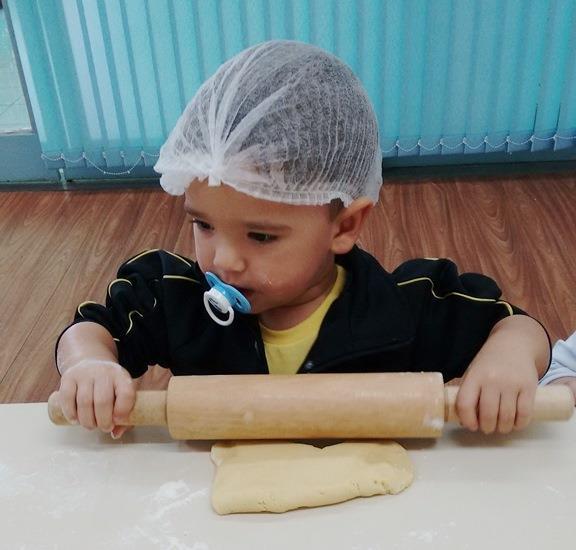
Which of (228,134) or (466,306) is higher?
(228,134)

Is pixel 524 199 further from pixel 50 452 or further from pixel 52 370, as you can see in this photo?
pixel 50 452

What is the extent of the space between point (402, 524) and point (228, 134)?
1.10 ft

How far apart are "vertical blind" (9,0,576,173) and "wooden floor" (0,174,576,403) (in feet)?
0.54

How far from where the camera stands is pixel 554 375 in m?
0.87

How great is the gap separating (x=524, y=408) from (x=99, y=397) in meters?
0.35

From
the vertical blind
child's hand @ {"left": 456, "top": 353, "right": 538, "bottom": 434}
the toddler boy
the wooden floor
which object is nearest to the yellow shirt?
the toddler boy

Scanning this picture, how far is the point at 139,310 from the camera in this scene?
2.45 feet

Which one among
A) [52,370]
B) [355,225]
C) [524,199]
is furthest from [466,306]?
[524,199]


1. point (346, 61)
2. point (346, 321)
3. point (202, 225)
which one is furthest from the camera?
point (346, 61)

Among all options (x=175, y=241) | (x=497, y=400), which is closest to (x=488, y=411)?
(x=497, y=400)

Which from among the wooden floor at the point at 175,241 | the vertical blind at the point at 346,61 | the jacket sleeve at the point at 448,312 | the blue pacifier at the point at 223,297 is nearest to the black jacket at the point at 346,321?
the jacket sleeve at the point at 448,312

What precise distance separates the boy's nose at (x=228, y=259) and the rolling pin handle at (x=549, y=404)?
0.20m

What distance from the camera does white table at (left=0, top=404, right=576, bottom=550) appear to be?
0.48m

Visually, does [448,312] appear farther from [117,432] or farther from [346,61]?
[346,61]
